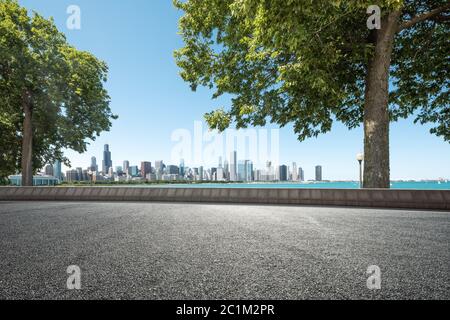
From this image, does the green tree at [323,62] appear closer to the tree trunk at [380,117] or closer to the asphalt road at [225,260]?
the tree trunk at [380,117]

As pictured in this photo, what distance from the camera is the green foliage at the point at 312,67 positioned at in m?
11.8

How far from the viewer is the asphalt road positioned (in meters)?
2.92

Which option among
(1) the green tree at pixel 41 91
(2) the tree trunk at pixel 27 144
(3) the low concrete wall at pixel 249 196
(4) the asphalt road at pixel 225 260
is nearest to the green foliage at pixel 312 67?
(3) the low concrete wall at pixel 249 196

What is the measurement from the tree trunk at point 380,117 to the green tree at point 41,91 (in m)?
21.4

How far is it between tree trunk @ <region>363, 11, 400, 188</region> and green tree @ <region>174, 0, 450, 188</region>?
42 millimetres

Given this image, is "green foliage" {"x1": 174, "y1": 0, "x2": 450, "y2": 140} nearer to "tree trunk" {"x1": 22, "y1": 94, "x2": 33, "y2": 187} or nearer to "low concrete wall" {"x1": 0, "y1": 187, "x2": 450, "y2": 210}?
"low concrete wall" {"x1": 0, "y1": 187, "x2": 450, "y2": 210}

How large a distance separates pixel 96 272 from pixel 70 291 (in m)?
0.56

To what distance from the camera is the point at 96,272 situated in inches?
138

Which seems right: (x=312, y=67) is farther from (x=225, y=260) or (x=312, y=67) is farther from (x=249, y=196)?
(x=225, y=260)

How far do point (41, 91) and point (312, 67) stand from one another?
22.0m

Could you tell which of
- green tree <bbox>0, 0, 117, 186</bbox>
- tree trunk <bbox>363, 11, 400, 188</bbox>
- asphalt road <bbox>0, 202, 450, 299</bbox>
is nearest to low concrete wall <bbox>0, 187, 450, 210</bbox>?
tree trunk <bbox>363, 11, 400, 188</bbox>

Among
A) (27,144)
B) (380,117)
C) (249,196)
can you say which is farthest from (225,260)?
(27,144)

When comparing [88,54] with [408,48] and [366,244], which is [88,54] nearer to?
[408,48]
